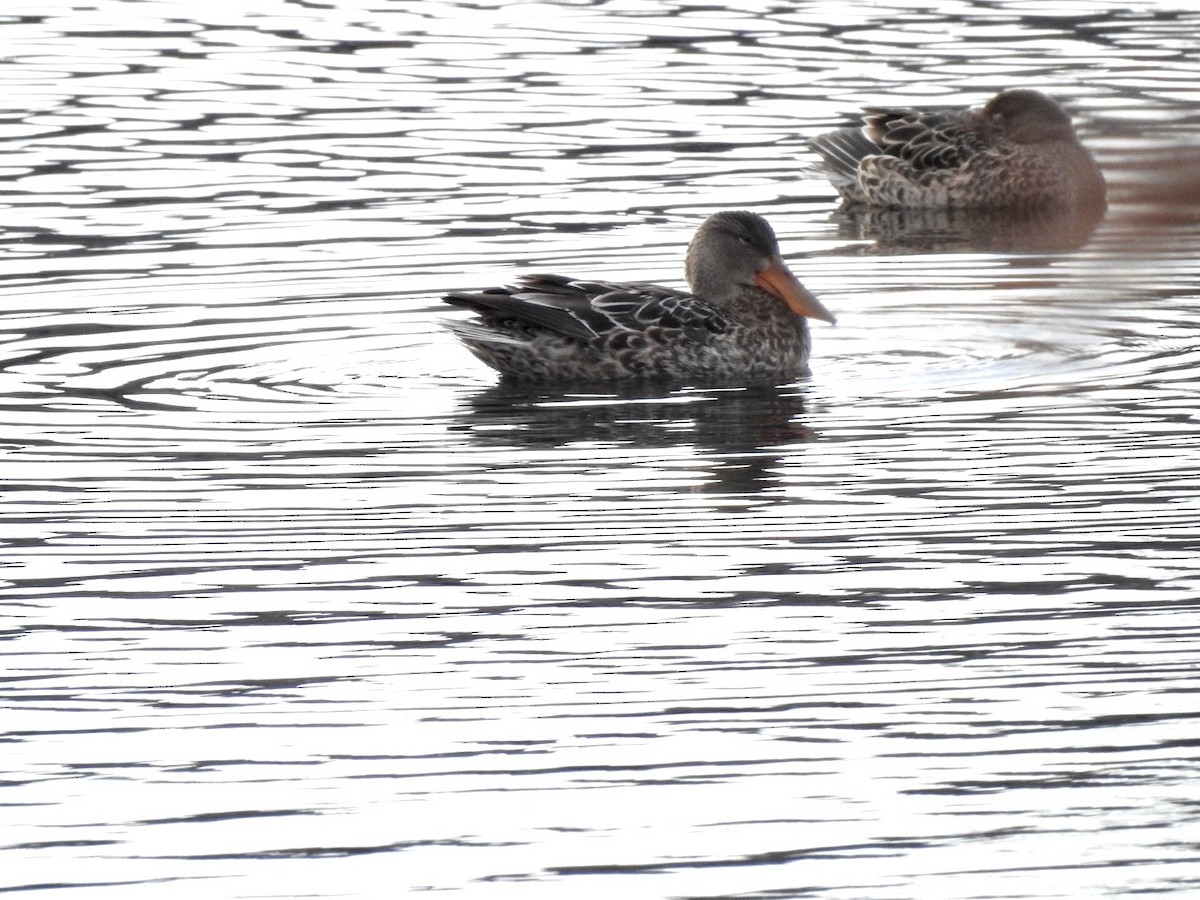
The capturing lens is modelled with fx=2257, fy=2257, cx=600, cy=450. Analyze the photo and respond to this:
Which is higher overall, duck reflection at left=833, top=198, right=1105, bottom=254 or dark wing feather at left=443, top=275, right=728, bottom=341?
dark wing feather at left=443, top=275, right=728, bottom=341

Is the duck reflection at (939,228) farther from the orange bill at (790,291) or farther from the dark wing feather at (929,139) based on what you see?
the orange bill at (790,291)

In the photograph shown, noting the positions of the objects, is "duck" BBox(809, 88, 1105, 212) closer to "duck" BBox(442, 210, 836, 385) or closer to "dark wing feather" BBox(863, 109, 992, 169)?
"dark wing feather" BBox(863, 109, 992, 169)

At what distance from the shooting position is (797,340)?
11.4m

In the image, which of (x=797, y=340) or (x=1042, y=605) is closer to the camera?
(x=1042, y=605)

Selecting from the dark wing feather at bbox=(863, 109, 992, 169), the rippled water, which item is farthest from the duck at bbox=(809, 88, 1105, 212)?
the rippled water

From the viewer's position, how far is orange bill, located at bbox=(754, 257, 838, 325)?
38.3ft

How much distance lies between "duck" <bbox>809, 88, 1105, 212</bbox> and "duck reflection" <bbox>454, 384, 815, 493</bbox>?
5962mm

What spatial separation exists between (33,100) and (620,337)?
33.2 ft

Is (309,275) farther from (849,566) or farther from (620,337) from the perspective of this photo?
(849,566)

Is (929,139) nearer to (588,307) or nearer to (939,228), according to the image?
(939,228)

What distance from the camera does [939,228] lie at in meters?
16.1

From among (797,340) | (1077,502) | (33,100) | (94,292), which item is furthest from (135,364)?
(33,100)

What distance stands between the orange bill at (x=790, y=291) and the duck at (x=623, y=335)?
2 cm

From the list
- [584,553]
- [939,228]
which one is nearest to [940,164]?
[939,228]
